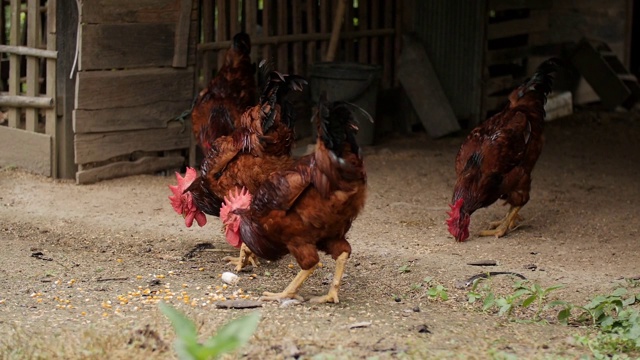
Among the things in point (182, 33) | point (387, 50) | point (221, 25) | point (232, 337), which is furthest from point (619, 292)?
point (387, 50)

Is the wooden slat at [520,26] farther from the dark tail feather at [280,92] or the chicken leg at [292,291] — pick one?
the chicken leg at [292,291]


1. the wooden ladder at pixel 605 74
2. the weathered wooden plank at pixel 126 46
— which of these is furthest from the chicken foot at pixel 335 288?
the wooden ladder at pixel 605 74

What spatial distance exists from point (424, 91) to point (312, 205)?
7.12m

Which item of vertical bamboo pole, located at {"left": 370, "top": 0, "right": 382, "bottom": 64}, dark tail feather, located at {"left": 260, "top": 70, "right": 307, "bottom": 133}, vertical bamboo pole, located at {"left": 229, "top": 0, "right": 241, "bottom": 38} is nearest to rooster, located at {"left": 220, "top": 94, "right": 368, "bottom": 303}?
dark tail feather, located at {"left": 260, "top": 70, "right": 307, "bottom": 133}

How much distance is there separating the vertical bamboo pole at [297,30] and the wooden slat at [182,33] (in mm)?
1729

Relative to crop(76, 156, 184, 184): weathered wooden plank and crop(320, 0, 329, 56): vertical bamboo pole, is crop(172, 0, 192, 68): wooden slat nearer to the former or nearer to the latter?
crop(76, 156, 184, 184): weathered wooden plank

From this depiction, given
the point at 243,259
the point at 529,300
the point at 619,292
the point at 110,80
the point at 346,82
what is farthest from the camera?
the point at 346,82

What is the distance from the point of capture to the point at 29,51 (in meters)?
A: 10.3

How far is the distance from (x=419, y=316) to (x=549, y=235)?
2.91 meters

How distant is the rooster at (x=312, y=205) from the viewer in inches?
231

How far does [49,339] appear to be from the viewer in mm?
5410

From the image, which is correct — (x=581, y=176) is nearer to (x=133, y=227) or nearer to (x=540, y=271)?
(x=540, y=271)

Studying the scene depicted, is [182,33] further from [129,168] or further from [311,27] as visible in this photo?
[311,27]

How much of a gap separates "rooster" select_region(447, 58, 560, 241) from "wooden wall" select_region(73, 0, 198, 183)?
3.59 metres
